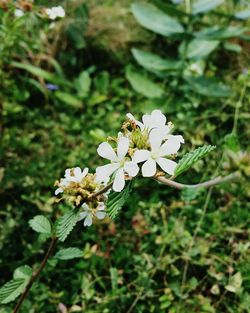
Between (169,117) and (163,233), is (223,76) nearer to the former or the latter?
(169,117)

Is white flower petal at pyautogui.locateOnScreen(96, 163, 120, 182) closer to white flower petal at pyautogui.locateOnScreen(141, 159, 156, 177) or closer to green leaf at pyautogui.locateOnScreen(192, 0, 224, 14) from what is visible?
white flower petal at pyautogui.locateOnScreen(141, 159, 156, 177)

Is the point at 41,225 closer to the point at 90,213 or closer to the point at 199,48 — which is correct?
the point at 90,213

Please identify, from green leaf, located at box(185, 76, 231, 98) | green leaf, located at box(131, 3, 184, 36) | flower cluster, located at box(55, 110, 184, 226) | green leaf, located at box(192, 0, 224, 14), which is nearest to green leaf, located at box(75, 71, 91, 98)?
green leaf, located at box(131, 3, 184, 36)

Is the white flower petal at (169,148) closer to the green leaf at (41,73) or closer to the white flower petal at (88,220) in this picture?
the white flower petal at (88,220)

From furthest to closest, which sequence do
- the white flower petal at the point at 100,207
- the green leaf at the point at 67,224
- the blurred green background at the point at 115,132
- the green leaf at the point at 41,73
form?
the green leaf at the point at 41,73, the blurred green background at the point at 115,132, the white flower petal at the point at 100,207, the green leaf at the point at 67,224

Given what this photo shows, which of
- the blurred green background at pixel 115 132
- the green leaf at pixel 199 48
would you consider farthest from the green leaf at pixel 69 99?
the green leaf at pixel 199 48

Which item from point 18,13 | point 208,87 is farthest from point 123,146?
point 208,87
